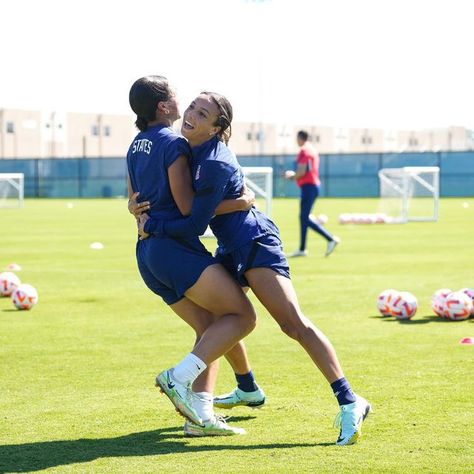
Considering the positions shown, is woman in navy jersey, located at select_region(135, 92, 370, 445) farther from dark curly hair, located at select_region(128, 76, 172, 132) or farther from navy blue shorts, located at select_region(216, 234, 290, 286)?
dark curly hair, located at select_region(128, 76, 172, 132)

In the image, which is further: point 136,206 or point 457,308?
point 457,308

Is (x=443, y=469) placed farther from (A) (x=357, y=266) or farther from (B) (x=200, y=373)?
(A) (x=357, y=266)

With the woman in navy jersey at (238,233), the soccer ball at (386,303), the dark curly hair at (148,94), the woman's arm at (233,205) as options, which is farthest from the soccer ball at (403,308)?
the dark curly hair at (148,94)

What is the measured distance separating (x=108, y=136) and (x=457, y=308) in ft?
291

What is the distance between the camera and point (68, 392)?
7.90m

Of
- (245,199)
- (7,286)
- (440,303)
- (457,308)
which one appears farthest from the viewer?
(7,286)

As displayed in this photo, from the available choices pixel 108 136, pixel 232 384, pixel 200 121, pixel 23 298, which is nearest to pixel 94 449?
pixel 200 121

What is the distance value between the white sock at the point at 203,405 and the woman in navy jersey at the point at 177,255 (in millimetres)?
19

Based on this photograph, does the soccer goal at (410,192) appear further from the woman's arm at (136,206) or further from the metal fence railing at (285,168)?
the woman's arm at (136,206)

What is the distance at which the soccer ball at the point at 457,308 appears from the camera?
11.3 metres

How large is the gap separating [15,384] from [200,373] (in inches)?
94.7

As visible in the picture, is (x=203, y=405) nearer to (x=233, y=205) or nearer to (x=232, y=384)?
(x=233, y=205)

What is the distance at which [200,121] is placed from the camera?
248 inches

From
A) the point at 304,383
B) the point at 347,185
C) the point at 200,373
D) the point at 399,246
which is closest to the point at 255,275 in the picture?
the point at 200,373
